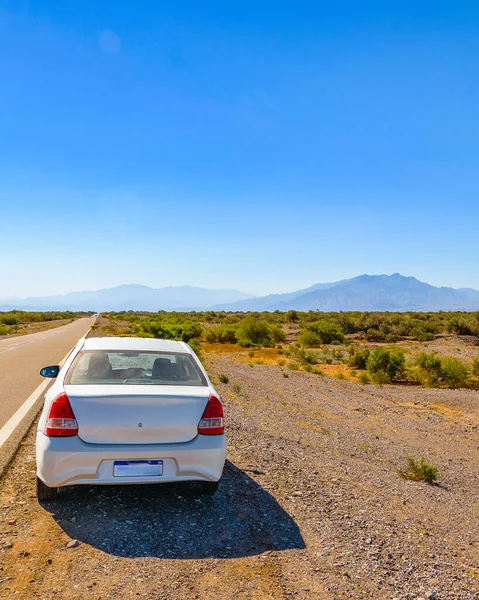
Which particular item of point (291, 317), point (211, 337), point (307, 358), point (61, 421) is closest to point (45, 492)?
point (61, 421)

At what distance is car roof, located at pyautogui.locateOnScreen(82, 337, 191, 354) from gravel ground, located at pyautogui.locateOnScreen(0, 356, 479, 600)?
60.9 inches

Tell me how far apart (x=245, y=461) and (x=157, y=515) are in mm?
2293

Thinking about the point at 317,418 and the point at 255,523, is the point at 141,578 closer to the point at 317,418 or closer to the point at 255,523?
the point at 255,523

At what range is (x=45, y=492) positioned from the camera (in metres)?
4.71

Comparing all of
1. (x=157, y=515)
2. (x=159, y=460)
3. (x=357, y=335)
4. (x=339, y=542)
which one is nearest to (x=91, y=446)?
(x=159, y=460)

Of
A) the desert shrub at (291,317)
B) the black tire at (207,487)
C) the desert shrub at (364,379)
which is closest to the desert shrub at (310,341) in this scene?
the desert shrub at (364,379)

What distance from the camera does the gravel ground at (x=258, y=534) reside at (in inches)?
136

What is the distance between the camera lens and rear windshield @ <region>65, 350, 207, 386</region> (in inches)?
193

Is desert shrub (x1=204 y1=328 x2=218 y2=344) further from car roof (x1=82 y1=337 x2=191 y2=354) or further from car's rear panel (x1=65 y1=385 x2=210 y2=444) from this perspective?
car's rear panel (x1=65 y1=385 x2=210 y2=444)

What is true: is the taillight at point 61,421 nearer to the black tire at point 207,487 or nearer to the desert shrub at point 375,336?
the black tire at point 207,487

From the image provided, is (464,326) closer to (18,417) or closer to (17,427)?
(18,417)

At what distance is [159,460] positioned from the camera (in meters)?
4.38

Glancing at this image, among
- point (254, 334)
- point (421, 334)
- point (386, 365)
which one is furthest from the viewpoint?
point (421, 334)

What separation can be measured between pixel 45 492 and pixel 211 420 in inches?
72.0
